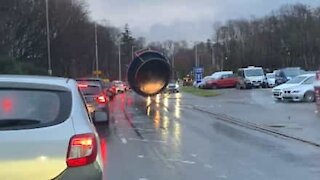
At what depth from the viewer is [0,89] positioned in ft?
18.0

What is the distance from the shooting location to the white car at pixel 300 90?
36406mm

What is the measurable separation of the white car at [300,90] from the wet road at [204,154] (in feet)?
49.6

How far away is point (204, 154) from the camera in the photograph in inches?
567

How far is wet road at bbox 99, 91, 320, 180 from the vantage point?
1140 cm

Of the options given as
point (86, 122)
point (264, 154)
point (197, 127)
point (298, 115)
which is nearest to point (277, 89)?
point (298, 115)

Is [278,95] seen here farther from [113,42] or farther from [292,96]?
[113,42]

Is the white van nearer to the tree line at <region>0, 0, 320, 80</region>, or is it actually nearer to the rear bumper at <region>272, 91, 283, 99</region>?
the tree line at <region>0, 0, 320, 80</region>

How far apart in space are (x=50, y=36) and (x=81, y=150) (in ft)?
265

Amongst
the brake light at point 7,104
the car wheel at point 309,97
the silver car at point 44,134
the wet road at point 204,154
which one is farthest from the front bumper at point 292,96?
the brake light at point 7,104

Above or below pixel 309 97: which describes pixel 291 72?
above

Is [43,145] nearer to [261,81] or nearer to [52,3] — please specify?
[261,81]

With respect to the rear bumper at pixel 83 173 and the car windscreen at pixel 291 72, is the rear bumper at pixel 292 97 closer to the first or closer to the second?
the car windscreen at pixel 291 72

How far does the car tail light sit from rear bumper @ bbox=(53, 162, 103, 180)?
0.04m

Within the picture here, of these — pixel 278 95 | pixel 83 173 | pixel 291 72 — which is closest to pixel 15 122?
pixel 83 173
